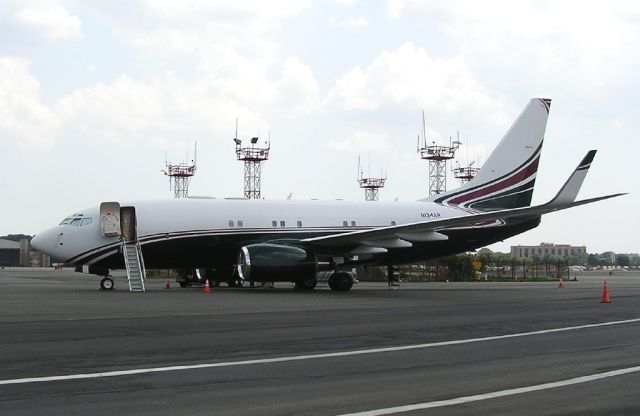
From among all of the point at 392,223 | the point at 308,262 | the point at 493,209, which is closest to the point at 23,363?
→ the point at 308,262

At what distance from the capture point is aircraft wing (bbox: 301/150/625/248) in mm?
28469

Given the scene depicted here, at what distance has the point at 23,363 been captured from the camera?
10.3 metres

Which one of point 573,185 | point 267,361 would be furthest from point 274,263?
point 267,361

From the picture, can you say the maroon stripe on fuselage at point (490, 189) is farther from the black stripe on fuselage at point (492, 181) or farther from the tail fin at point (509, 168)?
the black stripe on fuselage at point (492, 181)

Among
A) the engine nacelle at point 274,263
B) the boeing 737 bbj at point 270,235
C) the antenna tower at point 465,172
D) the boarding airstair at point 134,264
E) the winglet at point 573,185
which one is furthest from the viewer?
the antenna tower at point 465,172

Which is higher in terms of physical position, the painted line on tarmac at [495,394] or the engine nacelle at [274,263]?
the engine nacelle at [274,263]

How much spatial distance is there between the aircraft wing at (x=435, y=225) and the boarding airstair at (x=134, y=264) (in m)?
6.11

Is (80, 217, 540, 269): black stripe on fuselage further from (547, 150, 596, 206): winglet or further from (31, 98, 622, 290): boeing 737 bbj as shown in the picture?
(547, 150, 596, 206): winglet

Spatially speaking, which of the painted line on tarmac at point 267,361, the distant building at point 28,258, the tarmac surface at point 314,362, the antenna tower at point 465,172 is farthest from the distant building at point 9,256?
the painted line on tarmac at point 267,361

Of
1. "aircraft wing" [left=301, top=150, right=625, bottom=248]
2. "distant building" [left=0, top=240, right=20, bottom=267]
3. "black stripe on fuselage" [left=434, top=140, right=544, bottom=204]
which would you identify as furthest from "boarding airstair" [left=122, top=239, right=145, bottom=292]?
"distant building" [left=0, top=240, right=20, bottom=267]

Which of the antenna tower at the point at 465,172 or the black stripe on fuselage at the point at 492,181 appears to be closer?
the black stripe on fuselage at the point at 492,181

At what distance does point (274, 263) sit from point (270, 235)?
320 cm

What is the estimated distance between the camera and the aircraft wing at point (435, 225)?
93.4 feet

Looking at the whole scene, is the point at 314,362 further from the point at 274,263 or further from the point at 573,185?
the point at 573,185
